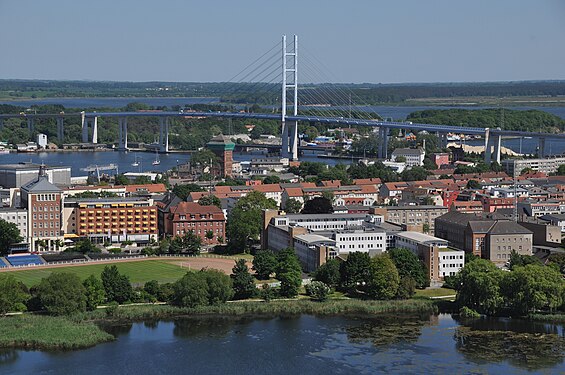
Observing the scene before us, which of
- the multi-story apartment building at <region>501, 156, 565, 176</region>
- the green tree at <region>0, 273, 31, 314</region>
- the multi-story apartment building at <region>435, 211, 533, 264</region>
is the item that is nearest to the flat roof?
the multi-story apartment building at <region>435, 211, 533, 264</region>

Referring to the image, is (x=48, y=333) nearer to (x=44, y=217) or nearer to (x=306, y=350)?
(x=306, y=350)

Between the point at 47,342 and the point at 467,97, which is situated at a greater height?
the point at 467,97

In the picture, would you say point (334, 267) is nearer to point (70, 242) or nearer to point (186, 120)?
point (70, 242)

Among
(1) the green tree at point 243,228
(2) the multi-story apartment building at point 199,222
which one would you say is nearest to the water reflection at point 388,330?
(1) the green tree at point 243,228

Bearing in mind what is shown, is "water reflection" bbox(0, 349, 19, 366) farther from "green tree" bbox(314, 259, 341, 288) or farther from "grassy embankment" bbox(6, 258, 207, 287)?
"green tree" bbox(314, 259, 341, 288)

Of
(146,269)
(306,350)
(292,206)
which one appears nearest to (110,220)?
(146,269)

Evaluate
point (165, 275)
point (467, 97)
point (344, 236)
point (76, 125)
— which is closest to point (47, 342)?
point (165, 275)
